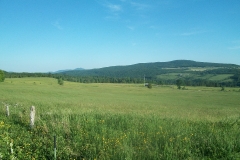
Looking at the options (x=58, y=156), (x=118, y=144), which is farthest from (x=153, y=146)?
(x=58, y=156)

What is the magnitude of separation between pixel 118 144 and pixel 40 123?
479 centimetres

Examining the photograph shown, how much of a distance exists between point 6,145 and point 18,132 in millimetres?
2077

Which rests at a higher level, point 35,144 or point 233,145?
point 233,145

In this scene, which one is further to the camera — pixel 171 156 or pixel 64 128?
pixel 64 128

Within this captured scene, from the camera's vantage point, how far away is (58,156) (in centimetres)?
664

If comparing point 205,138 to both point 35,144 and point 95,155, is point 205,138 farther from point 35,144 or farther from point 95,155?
point 35,144

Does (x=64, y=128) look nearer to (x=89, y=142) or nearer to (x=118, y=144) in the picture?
(x=89, y=142)

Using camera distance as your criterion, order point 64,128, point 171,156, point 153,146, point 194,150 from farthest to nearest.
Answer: point 64,128, point 153,146, point 194,150, point 171,156

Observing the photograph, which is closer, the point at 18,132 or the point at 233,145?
the point at 233,145

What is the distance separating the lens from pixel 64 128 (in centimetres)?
845

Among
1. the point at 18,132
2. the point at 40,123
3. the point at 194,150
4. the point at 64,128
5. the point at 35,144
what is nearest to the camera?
the point at 194,150

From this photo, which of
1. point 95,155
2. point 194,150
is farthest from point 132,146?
point 194,150

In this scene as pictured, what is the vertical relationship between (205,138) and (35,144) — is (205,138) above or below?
above

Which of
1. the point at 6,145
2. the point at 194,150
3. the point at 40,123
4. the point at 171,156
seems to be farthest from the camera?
the point at 40,123
